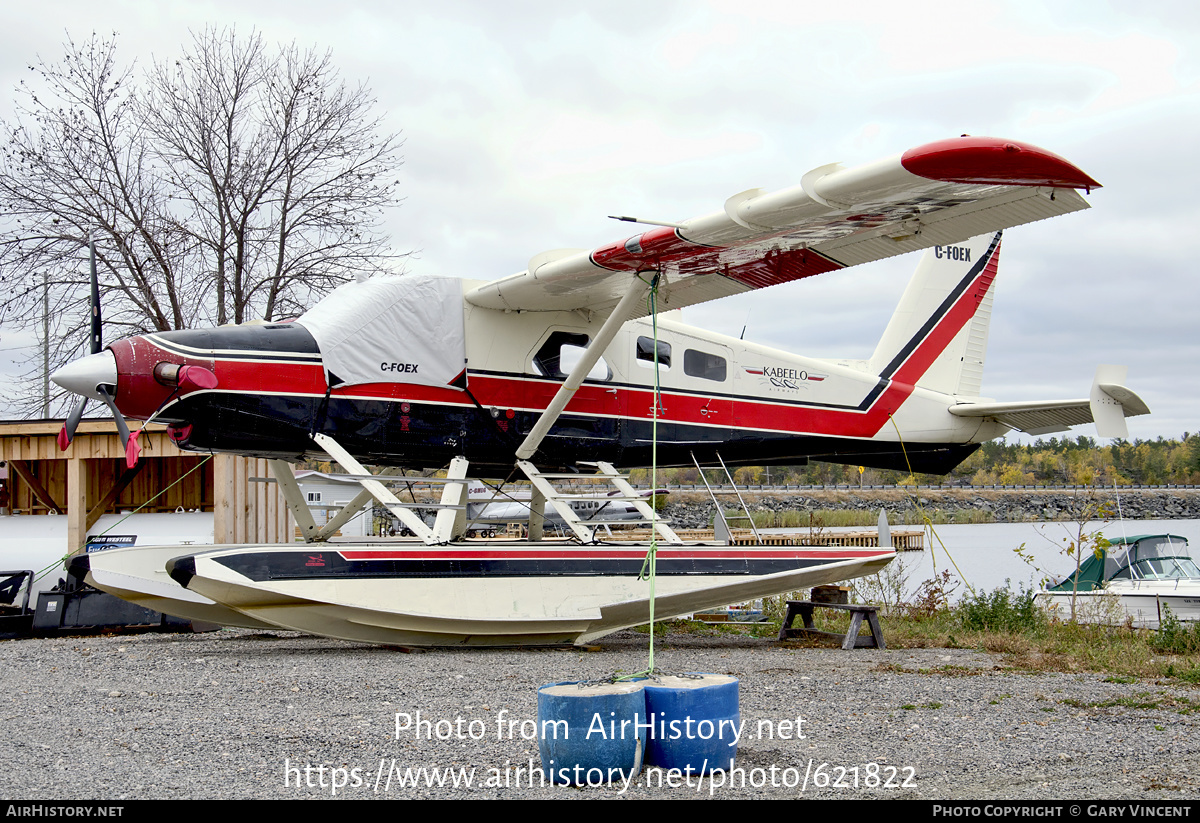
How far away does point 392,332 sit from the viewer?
9.04 metres

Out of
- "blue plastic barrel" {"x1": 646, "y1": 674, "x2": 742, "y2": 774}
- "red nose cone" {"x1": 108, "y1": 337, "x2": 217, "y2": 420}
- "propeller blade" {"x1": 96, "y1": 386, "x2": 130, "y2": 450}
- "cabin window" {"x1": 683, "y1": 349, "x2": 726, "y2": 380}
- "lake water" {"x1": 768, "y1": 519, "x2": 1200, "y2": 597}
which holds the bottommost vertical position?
"lake water" {"x1": 768, "y1": 519, "x2": 1200, "y2": 597}

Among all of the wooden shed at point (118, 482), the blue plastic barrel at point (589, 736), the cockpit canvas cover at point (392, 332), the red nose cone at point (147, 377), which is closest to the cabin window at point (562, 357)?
the cockpit canvas cover at point (392, 332)

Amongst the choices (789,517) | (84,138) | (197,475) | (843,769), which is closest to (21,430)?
(197,475)

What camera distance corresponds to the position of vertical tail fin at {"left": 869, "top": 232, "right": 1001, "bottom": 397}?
11.9 metres

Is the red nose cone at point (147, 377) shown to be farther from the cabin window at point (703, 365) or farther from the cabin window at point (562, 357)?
the cabin window at point (703, 365)

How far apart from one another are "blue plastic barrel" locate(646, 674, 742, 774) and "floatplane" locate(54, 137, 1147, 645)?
12.5ft

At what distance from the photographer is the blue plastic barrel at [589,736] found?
396cm

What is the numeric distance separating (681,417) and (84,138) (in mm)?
11925

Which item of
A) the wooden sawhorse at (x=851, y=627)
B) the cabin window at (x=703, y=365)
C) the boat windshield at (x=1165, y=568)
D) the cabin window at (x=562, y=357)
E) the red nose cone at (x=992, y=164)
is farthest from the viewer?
the boat windshield at (x=1165, y=568)

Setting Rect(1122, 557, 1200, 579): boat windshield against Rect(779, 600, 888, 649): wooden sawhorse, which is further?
Rect(1122, 557, 1200, 579): boat windshield

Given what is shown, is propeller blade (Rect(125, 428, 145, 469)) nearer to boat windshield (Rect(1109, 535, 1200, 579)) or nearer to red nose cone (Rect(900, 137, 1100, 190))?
red nose cone (Rect(900, 137, 1100, 190))

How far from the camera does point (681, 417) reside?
10.4 metres

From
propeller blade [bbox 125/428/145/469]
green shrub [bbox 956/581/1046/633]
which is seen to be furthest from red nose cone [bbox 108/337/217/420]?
green shrub [bbox 956/581/1046/633]

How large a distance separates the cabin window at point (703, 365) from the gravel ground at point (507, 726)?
3252mm
